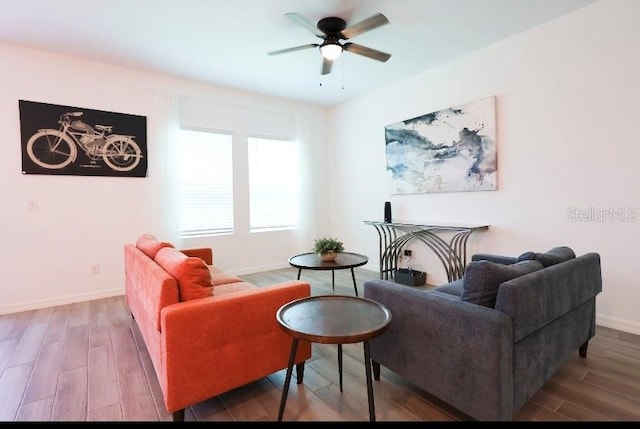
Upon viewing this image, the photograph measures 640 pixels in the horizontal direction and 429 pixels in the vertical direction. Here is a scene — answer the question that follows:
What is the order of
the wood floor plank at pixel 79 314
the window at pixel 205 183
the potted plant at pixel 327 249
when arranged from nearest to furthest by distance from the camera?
1. the wood floor plank at pixel 79 314
2. the potted plant at pixel 327 249
3. the window at pixel 205 183

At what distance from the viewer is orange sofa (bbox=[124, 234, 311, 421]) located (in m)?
1.58

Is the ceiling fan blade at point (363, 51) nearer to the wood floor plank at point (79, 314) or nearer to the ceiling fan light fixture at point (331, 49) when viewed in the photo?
the ceiling fan light fixture at point (331, 49)

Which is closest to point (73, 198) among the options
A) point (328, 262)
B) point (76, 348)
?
point (76, 348)

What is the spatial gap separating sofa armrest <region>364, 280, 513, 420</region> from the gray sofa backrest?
0.26ft

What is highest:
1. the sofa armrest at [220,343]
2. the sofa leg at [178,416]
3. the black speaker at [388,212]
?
the black speaker at [388,212]

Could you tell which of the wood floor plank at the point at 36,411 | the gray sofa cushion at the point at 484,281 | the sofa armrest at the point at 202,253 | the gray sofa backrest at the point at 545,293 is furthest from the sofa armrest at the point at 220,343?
the sofa armrest at the point at 202,253

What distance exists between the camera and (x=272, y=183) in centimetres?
534

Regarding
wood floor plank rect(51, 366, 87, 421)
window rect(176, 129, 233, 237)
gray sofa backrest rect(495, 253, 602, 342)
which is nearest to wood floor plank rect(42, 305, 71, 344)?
wood floor plank rect(51, 366, 87, 421)

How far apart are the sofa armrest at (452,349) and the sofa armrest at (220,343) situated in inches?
23.7

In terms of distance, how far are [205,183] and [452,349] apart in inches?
158

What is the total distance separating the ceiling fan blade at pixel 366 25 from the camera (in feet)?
8.29

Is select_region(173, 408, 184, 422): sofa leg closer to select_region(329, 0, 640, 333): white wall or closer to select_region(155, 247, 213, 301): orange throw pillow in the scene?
select_region(155, 247, 213, 301): orange throw pillow

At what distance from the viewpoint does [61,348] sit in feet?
8.39

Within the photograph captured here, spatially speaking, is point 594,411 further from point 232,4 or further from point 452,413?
point 232,4
